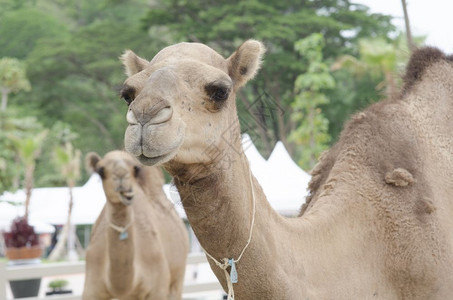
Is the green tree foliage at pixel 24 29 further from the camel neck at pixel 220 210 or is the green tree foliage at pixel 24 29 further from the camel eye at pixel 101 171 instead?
the camel neck at pixel 220 210

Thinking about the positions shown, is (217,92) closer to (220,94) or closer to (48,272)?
(220,94)

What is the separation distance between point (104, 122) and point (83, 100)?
126 centimetres

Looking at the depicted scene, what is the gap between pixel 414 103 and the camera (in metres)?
4.29

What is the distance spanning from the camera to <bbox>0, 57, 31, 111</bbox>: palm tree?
2919 centimetres

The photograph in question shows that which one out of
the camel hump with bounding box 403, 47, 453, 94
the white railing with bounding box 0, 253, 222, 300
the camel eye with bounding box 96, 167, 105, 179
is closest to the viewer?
the camel hump with bounding box 403, 47, 453, 94

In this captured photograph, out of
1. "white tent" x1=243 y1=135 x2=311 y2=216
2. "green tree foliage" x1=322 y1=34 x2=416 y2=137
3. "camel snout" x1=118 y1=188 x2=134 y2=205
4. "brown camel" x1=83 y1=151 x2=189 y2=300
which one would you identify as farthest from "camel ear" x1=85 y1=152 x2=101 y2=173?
"green tree foliage" x1=322 y1=34 x2=416 y2=137

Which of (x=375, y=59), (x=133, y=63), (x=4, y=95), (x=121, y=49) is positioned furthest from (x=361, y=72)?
(x=133, y=63)

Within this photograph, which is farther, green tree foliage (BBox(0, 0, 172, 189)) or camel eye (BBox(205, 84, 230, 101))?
green tree foliage (BBox(0, 0, 172, 189))

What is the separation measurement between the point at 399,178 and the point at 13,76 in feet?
89.9

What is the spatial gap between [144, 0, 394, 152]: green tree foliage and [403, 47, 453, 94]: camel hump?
17.3 m

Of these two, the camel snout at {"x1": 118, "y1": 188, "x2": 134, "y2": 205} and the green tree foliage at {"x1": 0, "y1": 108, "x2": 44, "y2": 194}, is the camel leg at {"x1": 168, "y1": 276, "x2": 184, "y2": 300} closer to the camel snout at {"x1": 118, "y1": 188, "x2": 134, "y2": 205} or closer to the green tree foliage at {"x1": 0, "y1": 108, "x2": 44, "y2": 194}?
the camel snout at {"x1": 118, "y1": 188, "x2": 134, "y2": 205}

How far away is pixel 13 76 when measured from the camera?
1152 inches

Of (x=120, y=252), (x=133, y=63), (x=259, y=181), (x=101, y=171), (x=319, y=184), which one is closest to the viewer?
(x=133, y=63)

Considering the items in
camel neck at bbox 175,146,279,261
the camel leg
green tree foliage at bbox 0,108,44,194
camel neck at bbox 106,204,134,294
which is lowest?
green tree foliage at bbox 0,108,44,194
